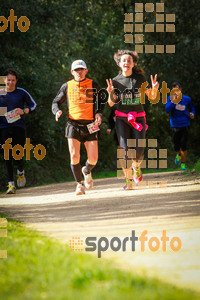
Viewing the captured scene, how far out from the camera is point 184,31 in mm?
24766

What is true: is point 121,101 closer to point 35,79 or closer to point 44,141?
point 35,79

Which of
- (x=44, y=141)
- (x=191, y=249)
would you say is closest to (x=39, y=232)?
(x=191, y=249)

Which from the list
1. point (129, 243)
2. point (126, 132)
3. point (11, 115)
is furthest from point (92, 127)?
point (129, 243)

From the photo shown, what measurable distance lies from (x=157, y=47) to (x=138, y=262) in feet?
67.8

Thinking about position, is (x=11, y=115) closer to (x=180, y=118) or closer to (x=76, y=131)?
(x=76, y=131)

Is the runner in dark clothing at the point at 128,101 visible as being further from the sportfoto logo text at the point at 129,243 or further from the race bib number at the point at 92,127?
the sportfoto logo text at the point at 129,243

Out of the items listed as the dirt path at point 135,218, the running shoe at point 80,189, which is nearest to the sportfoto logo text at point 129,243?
the dirt path at point 135,218

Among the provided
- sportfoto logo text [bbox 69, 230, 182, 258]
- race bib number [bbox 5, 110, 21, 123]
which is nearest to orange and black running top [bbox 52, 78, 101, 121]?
race bib number [bbox 5, 110, 21, 123]

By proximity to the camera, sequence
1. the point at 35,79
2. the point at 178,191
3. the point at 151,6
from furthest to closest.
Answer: the point at 151,6 → the point at 35,79 → the point at 178,191

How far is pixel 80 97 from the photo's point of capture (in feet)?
30.3

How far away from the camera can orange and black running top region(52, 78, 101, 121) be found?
9.22m

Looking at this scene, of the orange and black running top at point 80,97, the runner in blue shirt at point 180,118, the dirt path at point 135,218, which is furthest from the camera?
the runner in blue shirt at point 180,118

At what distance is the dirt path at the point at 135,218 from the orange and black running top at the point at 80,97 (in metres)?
1.24

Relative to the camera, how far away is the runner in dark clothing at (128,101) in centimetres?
939
